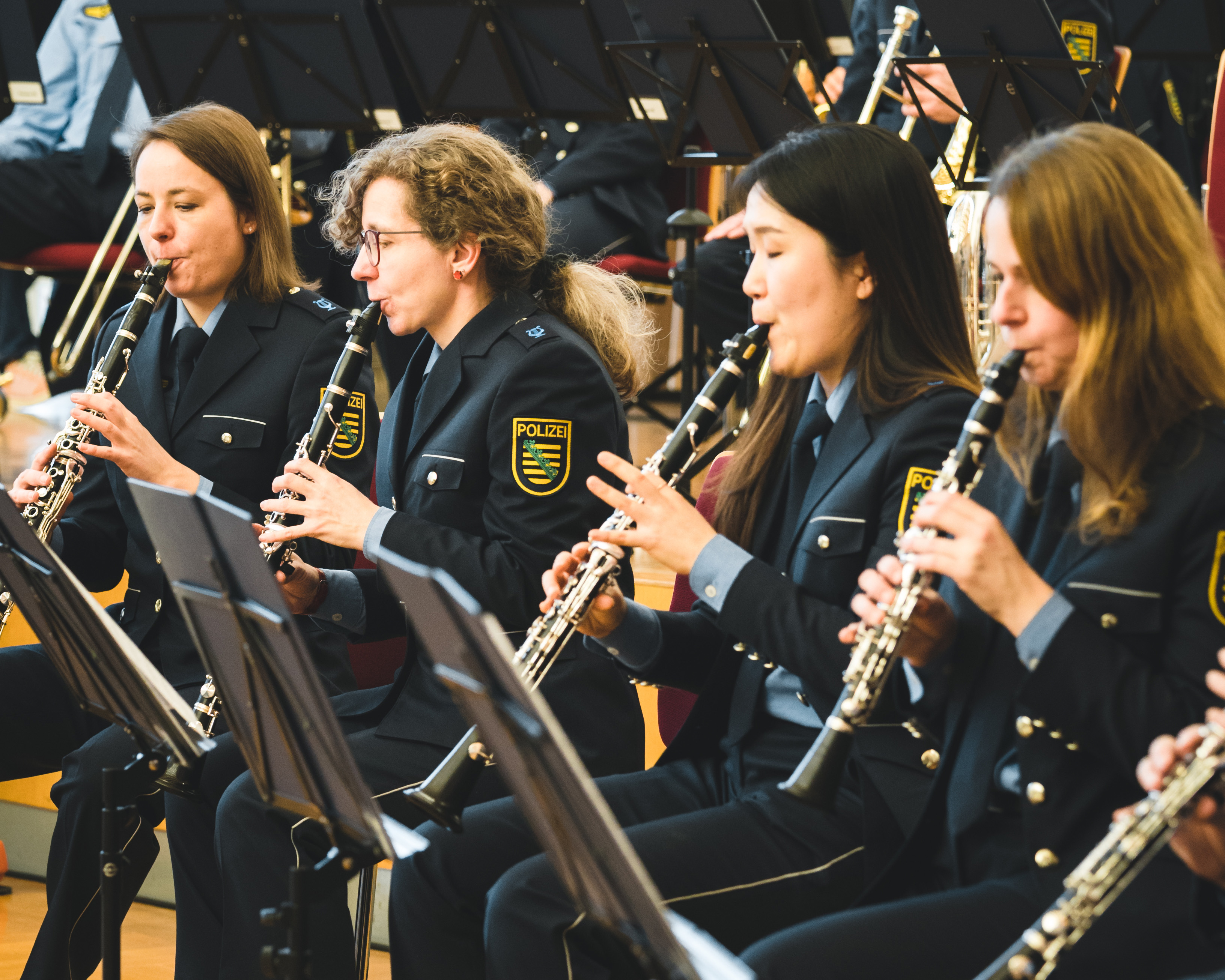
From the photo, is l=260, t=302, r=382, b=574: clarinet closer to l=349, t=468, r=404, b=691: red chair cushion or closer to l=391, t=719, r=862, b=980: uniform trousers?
l=349, t=468, r=404, b=691: red chair cushion

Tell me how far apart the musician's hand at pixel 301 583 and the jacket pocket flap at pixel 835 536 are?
2.92ft

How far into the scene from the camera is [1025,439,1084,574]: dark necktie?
1557 millimetres

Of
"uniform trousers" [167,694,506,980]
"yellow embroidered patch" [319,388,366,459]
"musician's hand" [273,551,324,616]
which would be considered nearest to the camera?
"uniform trousers" [167,694,506,980]

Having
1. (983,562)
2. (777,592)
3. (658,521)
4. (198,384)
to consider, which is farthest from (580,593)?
(198,384)

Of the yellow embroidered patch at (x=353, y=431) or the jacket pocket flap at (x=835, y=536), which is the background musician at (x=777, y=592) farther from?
the yellow embroidered patch at (x=353, y=431)

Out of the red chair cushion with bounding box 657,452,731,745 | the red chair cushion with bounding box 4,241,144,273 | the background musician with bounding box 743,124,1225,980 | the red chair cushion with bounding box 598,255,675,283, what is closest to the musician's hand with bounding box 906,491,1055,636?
the background musician with bounding box 743,124,1225,980

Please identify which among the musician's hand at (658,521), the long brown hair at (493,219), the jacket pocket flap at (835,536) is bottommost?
the jacket pocket flap at (835,536)

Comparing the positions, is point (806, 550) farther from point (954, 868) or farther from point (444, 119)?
point (444, 119)

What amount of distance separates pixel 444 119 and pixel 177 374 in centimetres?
196

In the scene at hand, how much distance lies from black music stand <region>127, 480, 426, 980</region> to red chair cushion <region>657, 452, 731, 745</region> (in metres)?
0.80

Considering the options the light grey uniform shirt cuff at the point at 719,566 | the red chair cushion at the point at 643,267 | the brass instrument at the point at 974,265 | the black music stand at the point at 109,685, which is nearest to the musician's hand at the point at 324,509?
the black music stand at the point at 109,685

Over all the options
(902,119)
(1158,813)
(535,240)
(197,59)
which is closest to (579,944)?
(1158,813)

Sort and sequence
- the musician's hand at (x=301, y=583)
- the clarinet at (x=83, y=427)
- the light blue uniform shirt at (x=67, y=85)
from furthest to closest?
the light blue uniform shirt at (x=67, y=85) < the clarinet at (x=83, y=427) < the musician's hand at (x=301, y=583)

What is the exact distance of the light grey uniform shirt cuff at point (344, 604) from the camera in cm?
236
